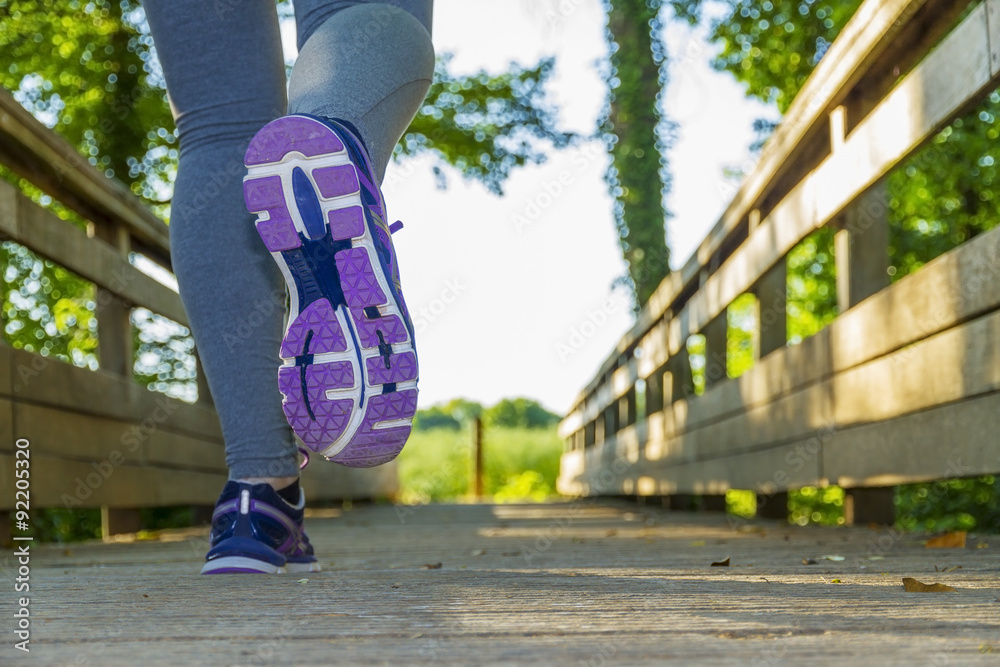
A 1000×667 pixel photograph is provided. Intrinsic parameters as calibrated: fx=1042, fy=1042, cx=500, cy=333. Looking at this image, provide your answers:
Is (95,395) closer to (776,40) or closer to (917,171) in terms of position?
(917,171)

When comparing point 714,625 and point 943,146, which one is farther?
point 943,146

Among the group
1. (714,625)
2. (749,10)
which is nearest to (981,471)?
(714,625)

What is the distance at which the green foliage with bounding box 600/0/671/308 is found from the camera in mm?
7652

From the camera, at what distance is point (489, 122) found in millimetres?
9617

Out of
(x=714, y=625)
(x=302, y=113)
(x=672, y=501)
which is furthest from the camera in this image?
(x=672, y=501)

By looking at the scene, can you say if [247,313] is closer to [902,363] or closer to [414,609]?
[414,609]

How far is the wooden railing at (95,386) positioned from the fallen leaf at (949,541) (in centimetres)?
195

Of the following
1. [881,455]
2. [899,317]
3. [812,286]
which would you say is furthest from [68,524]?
[812,286]

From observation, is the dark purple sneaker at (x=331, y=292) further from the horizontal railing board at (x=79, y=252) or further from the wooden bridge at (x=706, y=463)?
the horizontal railing board at (x=79, y=252)

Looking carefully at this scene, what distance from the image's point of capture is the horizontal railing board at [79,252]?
8.12 ft

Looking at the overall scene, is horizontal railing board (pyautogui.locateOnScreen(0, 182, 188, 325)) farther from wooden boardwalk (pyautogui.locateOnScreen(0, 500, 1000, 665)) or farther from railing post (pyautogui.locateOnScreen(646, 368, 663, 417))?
railing post (pyautogui.locateOnScreen(646, 368, 663, 417))

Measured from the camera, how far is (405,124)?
1502mm

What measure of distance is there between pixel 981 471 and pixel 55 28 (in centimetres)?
759

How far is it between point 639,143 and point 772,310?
16.0 ft
